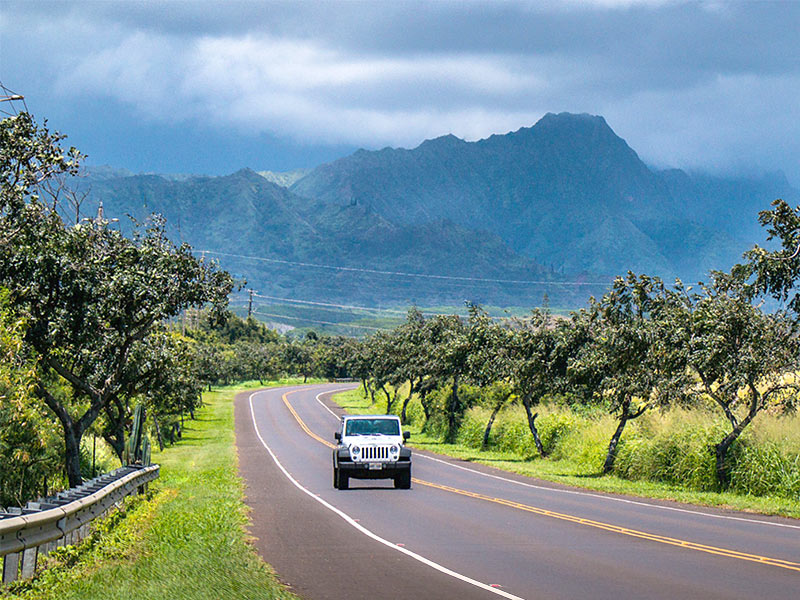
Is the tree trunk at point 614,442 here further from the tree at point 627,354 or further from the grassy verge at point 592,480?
the grassy verge at point 592,480

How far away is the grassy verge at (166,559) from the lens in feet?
32.2

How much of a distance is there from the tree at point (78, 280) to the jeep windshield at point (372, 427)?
5.42m

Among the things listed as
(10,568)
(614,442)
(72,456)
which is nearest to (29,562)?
(10,568)

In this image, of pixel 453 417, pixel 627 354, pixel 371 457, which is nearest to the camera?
pixel 371 457

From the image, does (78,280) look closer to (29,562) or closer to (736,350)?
(29,562)

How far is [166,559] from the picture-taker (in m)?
12.1

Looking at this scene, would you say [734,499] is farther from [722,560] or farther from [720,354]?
[722,560]

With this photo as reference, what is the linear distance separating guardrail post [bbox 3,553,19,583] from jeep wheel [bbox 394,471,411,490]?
1699 centimetres

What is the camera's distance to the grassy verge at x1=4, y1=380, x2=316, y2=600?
9828mm

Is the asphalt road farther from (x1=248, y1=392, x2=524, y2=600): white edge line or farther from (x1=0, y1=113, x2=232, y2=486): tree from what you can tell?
(x1=0, y1=113, x2=232, y2=486): tree

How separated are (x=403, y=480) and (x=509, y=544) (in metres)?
11.6

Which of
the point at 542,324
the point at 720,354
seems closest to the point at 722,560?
the point at 720,354

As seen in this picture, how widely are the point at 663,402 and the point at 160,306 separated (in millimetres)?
15950

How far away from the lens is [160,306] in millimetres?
22328
